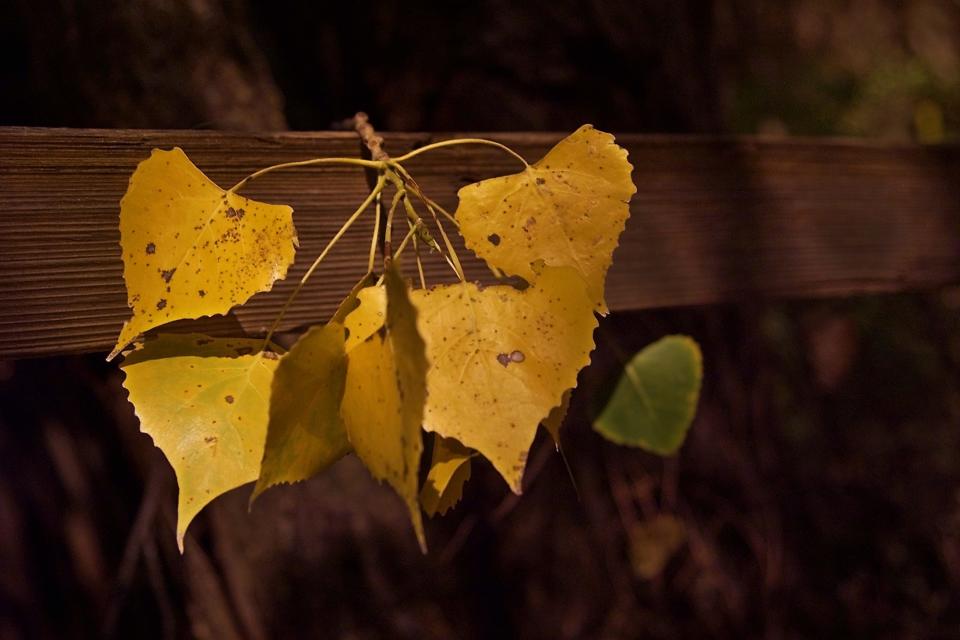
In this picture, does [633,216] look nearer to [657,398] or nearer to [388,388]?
[657,398]

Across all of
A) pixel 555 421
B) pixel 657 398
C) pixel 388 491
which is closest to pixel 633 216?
pixel 657 398

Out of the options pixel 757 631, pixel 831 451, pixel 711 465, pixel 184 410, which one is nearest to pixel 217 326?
pixel 184 410

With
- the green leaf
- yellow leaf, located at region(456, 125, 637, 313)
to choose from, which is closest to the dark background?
the green leaf

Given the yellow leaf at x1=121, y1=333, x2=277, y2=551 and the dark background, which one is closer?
the yellow leaf at x1=121, y1=333, x2=277, y2=551

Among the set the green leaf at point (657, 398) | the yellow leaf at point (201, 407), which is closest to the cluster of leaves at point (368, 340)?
the yellow leaf at point (201, 407)

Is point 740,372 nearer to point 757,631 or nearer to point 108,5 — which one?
point 757,631

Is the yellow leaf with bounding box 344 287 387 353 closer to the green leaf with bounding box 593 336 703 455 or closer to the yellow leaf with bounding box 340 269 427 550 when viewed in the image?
the yellow leaf with bounding box 340 269 427 550
